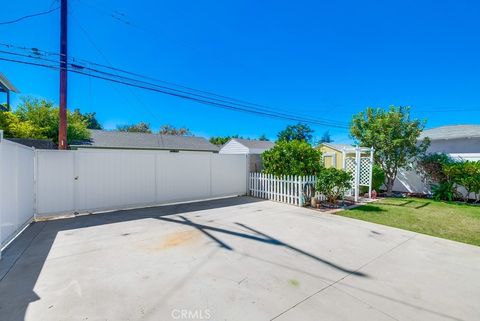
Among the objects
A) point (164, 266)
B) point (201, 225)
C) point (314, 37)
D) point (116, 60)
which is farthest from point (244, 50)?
point (164, 266)

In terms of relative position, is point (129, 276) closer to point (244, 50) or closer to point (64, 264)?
Answer: point (64, 264)

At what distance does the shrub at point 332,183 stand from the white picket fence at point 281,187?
30cm

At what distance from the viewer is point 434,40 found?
10039 millimetres

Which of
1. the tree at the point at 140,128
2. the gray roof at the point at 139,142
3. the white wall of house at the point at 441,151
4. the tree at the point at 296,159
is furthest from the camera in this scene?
the tree at the point at 140,128

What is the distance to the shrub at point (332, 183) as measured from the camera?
7.55 meters

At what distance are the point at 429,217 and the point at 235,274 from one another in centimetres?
643

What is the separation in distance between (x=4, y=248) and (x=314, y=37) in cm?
1302

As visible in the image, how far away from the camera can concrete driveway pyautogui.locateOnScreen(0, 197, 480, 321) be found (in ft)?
7.52

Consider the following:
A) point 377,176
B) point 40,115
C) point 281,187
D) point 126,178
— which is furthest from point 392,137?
point 40,115

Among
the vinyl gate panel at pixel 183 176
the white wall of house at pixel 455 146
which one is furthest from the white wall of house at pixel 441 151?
the vinyl gate panel at pixel 183 176

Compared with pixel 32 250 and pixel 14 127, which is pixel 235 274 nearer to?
pixel 32 250

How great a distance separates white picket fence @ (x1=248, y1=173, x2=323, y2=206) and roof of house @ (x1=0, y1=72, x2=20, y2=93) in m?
13.9

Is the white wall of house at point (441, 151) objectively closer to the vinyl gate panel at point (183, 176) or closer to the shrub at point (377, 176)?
the shrub at point (377, 176)

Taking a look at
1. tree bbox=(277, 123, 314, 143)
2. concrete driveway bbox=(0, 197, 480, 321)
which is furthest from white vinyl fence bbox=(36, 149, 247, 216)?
tree bbox=(277, 123, 314, 143)
